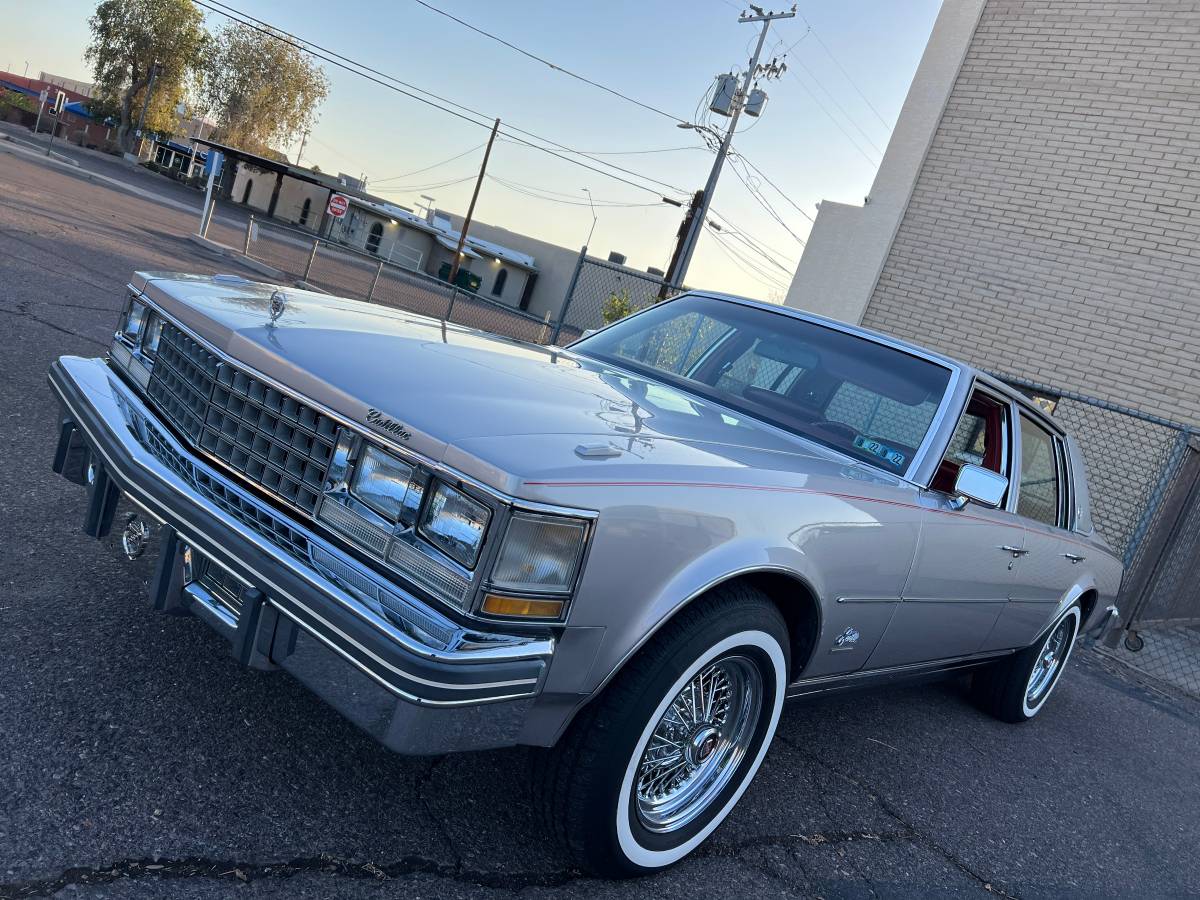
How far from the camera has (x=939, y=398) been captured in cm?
356

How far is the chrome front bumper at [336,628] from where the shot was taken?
1947 mm

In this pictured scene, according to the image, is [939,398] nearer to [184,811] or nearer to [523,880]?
[523,880]

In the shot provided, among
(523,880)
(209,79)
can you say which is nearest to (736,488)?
(523,880)

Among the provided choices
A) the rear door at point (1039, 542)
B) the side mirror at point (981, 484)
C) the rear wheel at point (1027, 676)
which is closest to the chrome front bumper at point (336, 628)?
the side mirror at point (981, 484)

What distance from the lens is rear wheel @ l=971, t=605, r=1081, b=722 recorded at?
188 inches

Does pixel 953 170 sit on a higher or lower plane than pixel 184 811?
higher

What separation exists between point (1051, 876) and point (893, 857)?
70 cm

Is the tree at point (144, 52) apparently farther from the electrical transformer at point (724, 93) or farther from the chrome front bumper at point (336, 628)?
the chrome front bumper at point (336, 628)

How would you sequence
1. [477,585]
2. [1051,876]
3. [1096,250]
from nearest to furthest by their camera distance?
1. [477,585]
2. [1051,876]
3. [1096,250]

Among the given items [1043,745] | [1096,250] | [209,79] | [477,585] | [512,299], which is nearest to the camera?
[477,585]

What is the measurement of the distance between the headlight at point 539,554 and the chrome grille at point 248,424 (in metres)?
0.54

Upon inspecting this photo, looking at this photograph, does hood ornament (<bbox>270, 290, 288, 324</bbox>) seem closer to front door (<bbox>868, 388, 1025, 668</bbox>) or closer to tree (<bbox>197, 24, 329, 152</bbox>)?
front door (<bbox>868, 388, 1025, 668</bbox>)

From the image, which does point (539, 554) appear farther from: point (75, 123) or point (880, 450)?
point (75, 123)

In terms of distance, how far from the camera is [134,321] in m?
3.15
